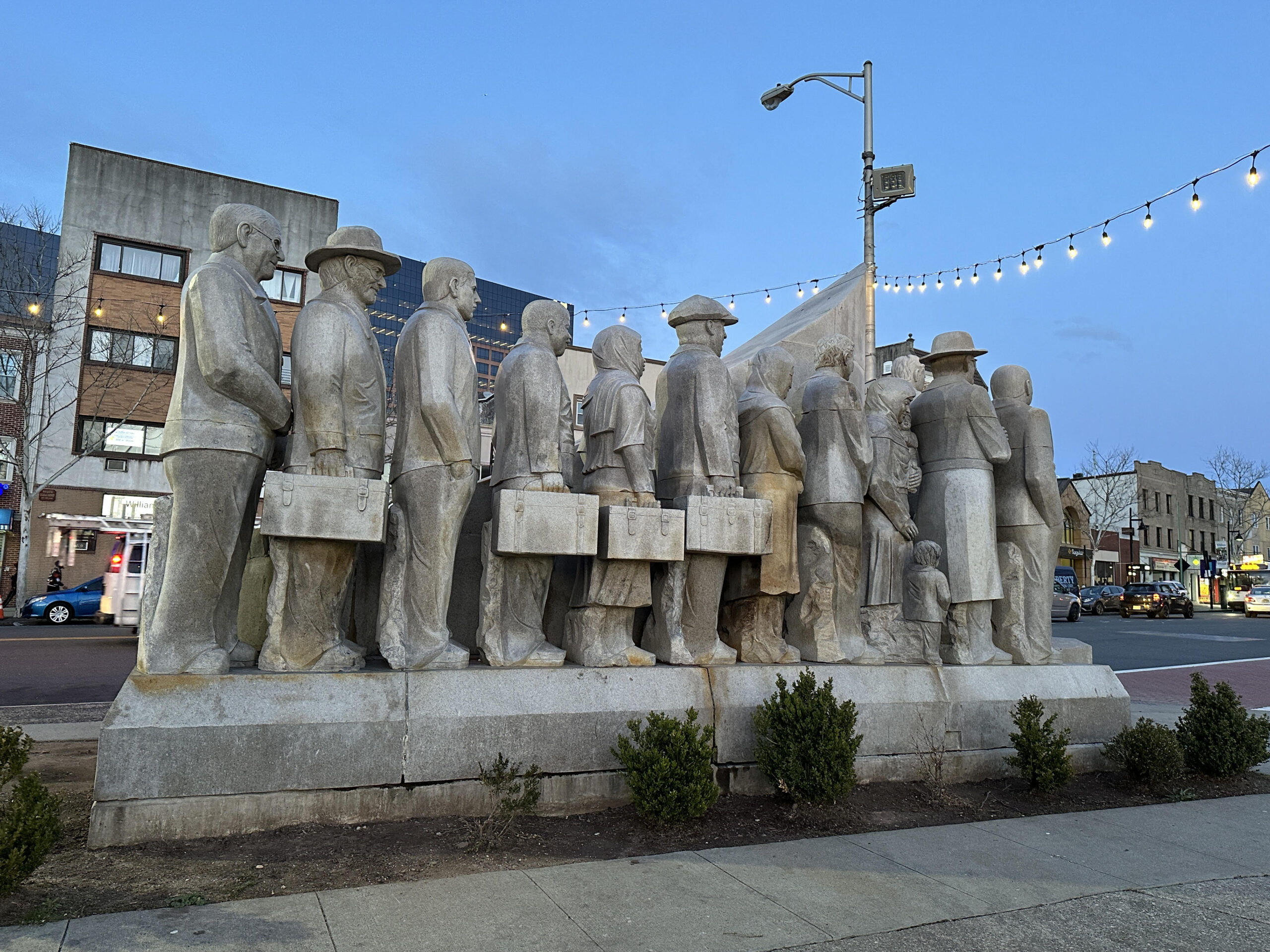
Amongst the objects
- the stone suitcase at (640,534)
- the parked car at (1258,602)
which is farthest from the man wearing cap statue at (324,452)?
→ the parked car at (1258,602)

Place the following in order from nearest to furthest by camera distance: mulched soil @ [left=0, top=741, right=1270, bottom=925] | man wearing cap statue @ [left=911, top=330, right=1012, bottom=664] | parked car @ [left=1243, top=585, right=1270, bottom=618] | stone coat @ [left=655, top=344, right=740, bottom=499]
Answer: mulched soil @ [left=0, top=741, right=1270, bottom=925] → stone coat @ [left=655, top=344, right=740, bottom=499] → man wearing cap statue @ [left=911, top=330, right=1012, bottom=664] → parked car @ [left=1243, top=585, right=1270, bottom=618]

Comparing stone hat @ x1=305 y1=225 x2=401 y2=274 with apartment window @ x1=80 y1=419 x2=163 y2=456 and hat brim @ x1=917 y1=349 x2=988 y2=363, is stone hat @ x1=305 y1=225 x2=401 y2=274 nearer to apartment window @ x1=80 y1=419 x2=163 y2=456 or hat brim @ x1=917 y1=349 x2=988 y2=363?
hat brim @ x1=917 y1=349 x2=988 y2=363

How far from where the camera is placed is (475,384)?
212 inches

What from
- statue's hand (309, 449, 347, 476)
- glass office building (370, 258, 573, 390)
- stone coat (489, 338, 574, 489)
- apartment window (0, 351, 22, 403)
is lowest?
statue's hand (309, 449, 347, 476)

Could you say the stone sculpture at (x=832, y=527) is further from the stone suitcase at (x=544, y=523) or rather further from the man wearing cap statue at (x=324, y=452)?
the man wearing cap statue at (x=324, y=452)

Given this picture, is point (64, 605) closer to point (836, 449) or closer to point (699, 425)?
point (699, 425)

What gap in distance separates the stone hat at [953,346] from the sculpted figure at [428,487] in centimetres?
400

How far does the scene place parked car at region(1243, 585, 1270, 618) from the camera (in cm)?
3725

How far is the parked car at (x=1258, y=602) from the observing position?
37250 millimetres

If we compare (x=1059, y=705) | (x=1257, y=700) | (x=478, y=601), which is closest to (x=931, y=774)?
(x=1059, y=705)

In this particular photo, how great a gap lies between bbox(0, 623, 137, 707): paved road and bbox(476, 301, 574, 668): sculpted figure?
6726 millimetres

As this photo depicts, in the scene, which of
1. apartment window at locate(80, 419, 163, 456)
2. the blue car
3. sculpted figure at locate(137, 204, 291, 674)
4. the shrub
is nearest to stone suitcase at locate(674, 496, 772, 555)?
the shrub

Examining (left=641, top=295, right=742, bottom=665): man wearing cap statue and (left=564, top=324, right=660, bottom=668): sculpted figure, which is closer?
(left=564, top=324, right=660, bottom=668): sculpted figure

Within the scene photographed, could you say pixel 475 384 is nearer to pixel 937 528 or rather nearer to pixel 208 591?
pixel 208 591
